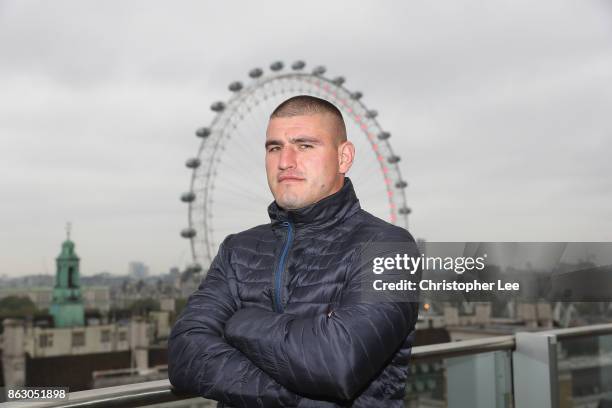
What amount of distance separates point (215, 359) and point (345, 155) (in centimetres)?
69

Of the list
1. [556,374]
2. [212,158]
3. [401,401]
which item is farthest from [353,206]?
[212,158]

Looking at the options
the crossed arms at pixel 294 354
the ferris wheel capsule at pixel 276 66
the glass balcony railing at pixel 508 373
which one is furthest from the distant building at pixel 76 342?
the crossed arms at pixel 294 354

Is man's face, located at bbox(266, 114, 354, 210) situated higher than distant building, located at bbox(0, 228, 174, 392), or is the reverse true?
man's face, located at bbox(266, 114, 354, 210)

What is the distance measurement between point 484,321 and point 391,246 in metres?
62.8

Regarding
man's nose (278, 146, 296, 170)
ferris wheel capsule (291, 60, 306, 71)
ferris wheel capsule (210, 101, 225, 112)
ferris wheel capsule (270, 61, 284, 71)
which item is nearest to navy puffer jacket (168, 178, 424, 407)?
man's nose (278, 146, 296, 170)

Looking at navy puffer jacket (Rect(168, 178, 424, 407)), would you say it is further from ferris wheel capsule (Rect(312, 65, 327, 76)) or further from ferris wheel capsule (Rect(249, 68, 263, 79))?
ferris wheel capsule (Rect(312, 65, 327, 76))

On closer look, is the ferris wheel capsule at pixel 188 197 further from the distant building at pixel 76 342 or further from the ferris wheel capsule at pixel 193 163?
the distant building at pixel 76 342

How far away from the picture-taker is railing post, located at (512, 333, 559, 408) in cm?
338

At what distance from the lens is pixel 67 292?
73625 millimetres

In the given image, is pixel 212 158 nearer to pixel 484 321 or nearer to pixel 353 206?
pixel 353 206

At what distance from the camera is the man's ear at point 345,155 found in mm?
1925

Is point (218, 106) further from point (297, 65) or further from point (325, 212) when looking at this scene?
point (325, 212)

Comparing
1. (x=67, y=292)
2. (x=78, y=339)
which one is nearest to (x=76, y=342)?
(x=78, y=339)

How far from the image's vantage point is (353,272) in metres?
1.73
